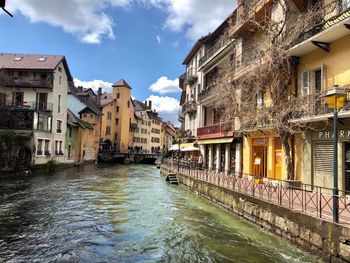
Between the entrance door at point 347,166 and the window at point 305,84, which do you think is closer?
the entrance door at point 347,166

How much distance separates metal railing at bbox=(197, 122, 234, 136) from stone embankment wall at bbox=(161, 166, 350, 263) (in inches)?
395

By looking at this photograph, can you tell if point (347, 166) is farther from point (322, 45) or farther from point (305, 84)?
point (322, 45)

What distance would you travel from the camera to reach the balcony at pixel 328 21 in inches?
550

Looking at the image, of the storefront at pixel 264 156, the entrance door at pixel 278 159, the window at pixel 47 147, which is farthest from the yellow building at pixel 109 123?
the entrance door at pixel 278 159

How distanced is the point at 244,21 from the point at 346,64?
945 centimetres

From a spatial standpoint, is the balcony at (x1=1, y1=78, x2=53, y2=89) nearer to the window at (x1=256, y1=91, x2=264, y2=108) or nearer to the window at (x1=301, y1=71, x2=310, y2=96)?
the window at (x1=256, y1=91, x2=264, y2=108)

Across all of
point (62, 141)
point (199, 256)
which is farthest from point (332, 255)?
point (62, 141)

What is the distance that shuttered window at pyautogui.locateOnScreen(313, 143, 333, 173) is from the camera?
1519 centimetres

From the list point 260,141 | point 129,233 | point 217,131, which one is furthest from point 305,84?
point 217,131

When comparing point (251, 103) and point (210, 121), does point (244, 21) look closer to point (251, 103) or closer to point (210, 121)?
point (251, 103)

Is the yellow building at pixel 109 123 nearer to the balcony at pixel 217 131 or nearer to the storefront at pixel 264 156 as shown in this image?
the balcony at pixel 217 131

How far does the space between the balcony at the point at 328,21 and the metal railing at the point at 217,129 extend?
1065cm

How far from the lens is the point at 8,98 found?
43.7m

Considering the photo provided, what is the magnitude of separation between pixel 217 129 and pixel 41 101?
25.1 metres
